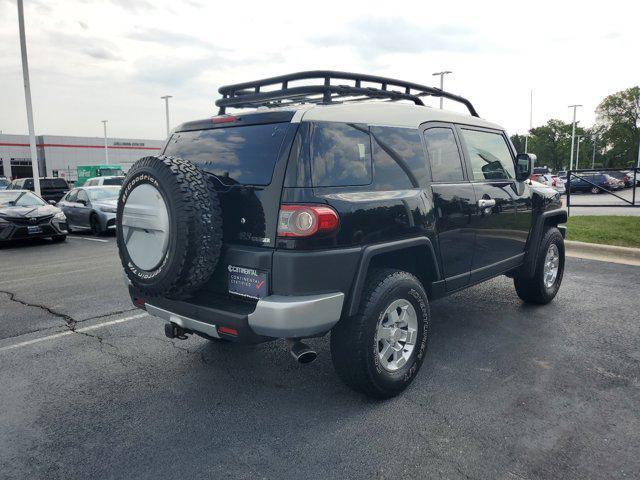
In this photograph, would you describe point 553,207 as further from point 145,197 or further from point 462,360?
point 145,197

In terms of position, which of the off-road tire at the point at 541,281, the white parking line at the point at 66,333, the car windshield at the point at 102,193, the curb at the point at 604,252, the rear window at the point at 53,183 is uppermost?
the rear window at the point at 53,183

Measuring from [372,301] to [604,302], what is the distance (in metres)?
3.85

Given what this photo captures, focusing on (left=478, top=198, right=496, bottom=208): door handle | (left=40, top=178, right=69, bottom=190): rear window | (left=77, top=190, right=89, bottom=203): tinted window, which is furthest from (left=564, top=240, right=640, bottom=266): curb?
(left=40, top=178, right=69, bottom=190): rear window

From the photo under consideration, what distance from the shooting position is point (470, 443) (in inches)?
113

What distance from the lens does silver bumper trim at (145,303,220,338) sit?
10.2ft

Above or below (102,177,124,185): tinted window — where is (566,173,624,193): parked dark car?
below

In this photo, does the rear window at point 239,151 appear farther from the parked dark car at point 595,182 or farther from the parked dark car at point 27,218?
the parked dark car at point 595,182

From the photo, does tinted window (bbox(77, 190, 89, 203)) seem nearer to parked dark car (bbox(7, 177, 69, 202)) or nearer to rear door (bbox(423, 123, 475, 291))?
parked dark car (bbox(7, 177, 69, 202))

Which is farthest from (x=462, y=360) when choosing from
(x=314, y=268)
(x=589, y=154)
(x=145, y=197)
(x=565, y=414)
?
Result: (x=589, y=154)

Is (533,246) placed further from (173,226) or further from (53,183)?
(53,183)

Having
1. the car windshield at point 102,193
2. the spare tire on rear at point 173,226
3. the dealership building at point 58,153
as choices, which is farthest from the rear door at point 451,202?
the dealership building at point 58,153

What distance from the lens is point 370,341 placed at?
10.4ft

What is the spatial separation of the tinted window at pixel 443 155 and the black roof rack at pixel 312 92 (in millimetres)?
576

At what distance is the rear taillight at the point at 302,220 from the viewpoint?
9.55 ft
